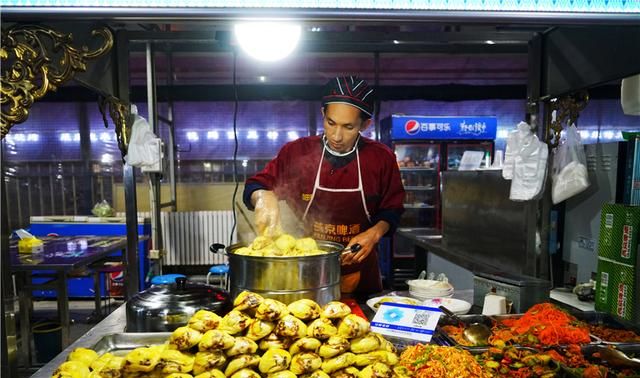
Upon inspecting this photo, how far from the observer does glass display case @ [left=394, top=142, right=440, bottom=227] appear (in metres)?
7.41

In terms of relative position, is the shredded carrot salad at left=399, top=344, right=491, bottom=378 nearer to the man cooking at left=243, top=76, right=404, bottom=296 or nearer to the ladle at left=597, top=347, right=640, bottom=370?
the ladle at left=597, top=347, right=640, bottom=370

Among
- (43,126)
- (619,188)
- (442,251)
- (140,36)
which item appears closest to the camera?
(140,36)

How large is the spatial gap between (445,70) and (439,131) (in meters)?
1.63

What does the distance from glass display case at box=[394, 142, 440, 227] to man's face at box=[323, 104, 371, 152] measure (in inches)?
196

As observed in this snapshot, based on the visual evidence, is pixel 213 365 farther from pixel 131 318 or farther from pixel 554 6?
pixel 554 6

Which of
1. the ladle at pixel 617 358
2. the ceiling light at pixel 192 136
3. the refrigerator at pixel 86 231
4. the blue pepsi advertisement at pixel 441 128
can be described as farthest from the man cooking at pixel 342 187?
the ceiling light at pixel 192 136

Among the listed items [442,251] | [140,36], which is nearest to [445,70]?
[442,251]

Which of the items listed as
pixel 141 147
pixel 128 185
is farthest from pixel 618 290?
pixel 141 147

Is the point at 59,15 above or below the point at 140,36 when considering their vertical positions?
below

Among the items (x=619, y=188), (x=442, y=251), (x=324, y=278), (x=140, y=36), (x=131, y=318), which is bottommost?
(x=442, y=251)

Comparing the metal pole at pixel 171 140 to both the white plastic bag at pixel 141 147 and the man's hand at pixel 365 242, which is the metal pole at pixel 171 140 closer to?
the white plastic bag at pixel 141 147

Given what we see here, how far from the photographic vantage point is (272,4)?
1.11 metres

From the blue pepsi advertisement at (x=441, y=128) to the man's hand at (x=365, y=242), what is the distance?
494 cm

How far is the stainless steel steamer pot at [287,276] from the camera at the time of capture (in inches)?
56.4
